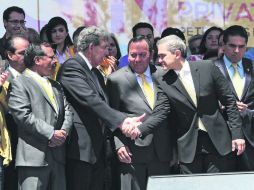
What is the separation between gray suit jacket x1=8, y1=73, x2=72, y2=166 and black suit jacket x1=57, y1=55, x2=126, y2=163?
0.13 meters

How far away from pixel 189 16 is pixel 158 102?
2855 millimetres

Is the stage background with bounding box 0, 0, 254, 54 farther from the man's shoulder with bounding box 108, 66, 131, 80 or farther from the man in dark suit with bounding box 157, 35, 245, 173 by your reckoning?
the man in dark suit with bounding box 157, 35, 245, 173

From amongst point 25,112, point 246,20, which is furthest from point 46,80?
point 246,20

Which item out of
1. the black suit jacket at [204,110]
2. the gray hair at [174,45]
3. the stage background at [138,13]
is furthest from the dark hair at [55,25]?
the black suit jacket at [204,110]

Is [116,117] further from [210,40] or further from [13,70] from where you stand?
[210,40]

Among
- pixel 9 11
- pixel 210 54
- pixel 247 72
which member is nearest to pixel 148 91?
pixel 247 72

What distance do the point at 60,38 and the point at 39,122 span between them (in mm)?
1916

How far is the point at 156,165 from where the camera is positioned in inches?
215

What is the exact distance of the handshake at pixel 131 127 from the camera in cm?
516

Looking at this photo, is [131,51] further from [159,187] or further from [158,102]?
[159,187]

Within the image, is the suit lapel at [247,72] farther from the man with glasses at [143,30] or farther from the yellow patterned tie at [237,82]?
the man with glasses at [143,30]

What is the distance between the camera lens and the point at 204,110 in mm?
5254

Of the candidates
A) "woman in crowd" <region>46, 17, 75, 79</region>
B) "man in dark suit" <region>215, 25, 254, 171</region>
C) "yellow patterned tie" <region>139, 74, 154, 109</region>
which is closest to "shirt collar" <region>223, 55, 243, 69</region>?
"man in dark suit" <region>215, 25, 254, 171</region>

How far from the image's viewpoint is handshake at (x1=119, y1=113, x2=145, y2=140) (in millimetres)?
5160
